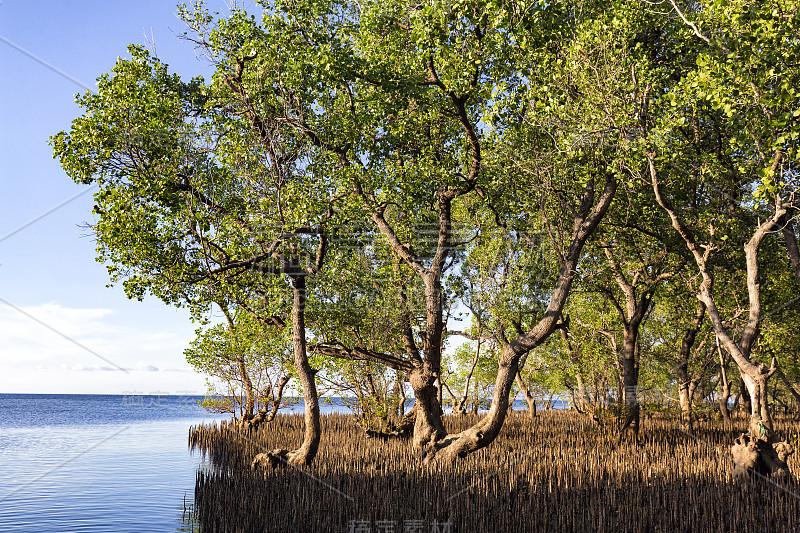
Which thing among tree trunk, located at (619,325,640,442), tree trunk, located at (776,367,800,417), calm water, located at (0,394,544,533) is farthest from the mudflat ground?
tree trunk, located at (776,367,800,417)

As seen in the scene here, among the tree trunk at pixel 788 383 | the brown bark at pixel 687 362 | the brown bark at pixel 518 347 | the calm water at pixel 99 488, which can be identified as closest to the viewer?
the calm water at pixel 99 488

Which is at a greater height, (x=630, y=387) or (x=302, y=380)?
(x=302, y=380)

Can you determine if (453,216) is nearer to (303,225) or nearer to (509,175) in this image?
(509,175)

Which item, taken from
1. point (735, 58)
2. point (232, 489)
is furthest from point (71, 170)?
point (735, 58)

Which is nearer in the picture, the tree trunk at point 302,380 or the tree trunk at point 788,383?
the tree trunk at point 302,380

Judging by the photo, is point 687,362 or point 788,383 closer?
point 687,362

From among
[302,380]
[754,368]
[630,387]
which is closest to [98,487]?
[302,380]

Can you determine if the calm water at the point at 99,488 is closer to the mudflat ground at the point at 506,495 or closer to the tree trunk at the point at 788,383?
the mudflat ground at the point at 506,495

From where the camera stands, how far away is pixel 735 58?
10.6 meters

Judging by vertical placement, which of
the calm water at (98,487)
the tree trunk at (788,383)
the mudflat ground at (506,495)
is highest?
the tree trunk at (788,383)

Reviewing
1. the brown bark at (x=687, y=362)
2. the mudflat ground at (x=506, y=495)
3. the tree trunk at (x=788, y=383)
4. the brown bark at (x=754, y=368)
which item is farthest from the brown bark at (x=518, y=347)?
the brown bark at (x=687, y=362)

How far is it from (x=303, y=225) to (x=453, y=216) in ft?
30.8

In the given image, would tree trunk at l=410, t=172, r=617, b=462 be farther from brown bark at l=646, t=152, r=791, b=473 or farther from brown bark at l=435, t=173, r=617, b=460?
brown bark at l=646, t=152, r=791, b=473

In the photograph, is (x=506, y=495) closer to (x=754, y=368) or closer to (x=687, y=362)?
(x=754, y=368)
